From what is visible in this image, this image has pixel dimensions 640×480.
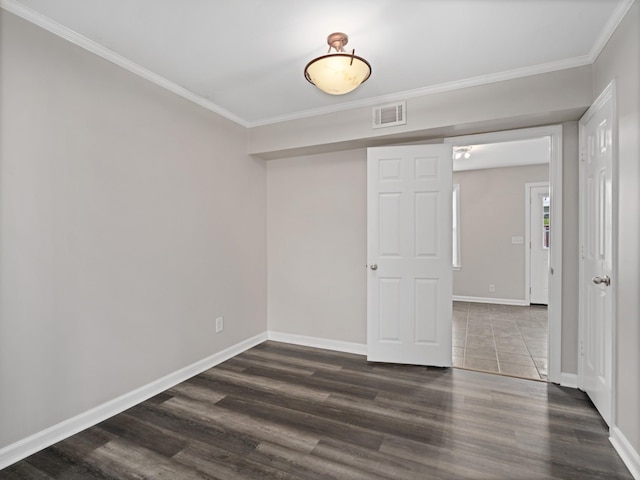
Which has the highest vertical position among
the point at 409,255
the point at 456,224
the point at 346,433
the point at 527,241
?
the point at 456,224

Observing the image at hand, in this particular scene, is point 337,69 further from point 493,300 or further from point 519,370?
point 493,300

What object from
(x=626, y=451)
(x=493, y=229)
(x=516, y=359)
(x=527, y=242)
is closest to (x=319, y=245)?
(x=516, y=359)

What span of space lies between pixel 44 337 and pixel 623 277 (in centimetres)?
339

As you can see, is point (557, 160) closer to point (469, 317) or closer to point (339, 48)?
point (339, 48)

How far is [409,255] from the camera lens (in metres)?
3.18

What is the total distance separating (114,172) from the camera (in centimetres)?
233

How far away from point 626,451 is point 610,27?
8.06ft

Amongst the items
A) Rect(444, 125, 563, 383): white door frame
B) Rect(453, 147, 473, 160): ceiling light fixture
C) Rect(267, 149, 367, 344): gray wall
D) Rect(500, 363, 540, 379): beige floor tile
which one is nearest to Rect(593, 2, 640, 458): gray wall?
Rect(444, 125, 563, 383): white door frame

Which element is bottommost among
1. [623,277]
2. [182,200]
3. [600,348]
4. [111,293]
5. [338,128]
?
[600,348]

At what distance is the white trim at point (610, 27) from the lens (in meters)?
1.81

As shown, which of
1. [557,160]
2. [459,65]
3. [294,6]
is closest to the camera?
[294,6]

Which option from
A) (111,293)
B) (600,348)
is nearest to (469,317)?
(600,348)

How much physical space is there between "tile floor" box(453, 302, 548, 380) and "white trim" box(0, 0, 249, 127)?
11.5 ft

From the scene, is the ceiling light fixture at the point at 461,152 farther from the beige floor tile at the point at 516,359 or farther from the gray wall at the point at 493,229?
the beige floor tile at the point at 516,359
